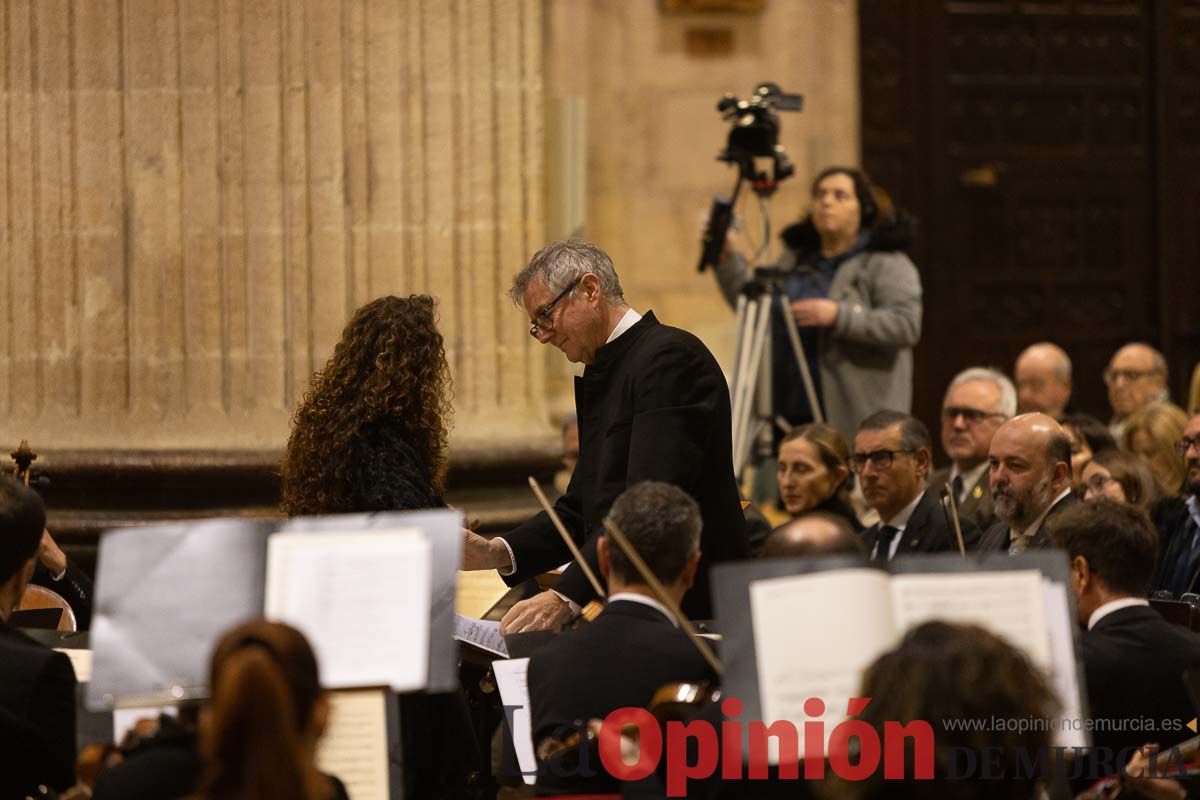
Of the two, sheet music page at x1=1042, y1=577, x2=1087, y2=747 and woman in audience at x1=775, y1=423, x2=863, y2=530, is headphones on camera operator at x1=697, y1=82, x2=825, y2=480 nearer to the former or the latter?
woman in audience at x1=775, y1=423, x2=863, y2=530

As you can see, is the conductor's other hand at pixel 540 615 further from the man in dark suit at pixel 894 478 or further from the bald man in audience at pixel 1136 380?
the bald man in audience at pixel 1136 380

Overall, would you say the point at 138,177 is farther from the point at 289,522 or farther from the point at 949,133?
the point at 949,133

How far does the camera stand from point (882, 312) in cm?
755

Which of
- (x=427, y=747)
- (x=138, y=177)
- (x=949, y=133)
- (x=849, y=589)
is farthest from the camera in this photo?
(x=949, y=133)

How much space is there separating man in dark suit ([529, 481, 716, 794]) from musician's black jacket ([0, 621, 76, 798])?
938mm

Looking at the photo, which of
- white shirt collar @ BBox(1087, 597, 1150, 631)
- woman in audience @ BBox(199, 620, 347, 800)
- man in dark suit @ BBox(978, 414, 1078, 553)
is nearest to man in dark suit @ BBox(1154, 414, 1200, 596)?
man in dark suit @ BBox(978, 414, 1078, 553)

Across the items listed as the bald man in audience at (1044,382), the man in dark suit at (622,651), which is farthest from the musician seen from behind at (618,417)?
the bald man in audience at (1044,382)

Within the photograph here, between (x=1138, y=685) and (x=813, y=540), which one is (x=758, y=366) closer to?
(x=813, y=540)

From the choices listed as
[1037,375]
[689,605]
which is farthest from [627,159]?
[689,605]

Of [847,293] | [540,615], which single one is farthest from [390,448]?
[847,293]

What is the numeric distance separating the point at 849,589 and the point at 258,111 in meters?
3.92

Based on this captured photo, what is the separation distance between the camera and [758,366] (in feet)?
25.2

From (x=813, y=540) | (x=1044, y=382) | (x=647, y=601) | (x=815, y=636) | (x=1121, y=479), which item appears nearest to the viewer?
(x=815, y=636)

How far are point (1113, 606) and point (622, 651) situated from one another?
1.15m
